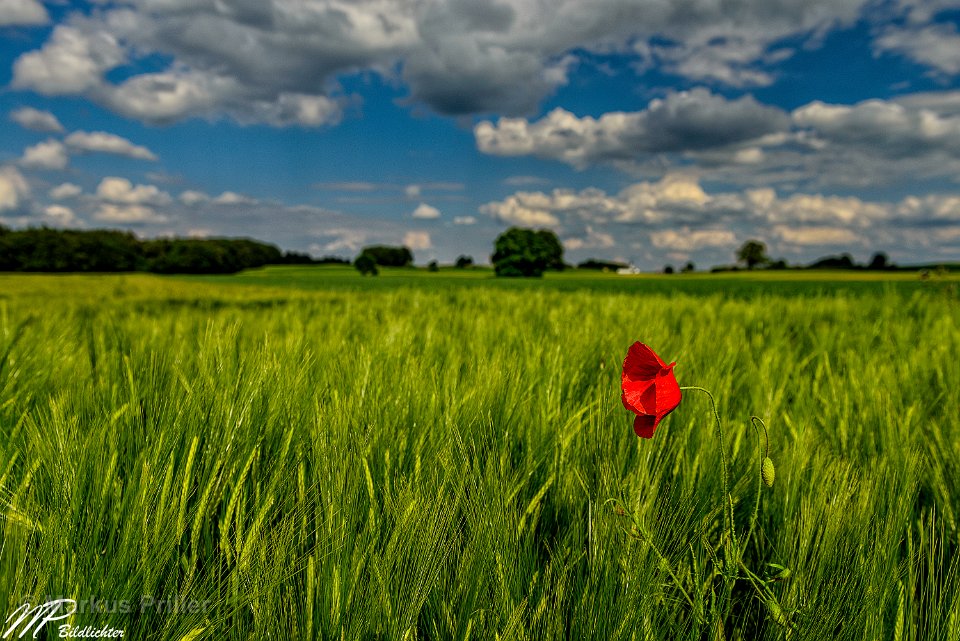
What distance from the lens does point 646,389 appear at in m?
0.64

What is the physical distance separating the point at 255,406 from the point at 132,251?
233 ft

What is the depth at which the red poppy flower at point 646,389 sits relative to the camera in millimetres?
619

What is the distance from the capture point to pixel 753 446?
1.08 m

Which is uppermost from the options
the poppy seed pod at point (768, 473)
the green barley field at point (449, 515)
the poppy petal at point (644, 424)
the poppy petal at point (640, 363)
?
the poppy petal at point (640, 363)

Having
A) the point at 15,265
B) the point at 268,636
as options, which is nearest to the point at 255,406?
the point at 268,636

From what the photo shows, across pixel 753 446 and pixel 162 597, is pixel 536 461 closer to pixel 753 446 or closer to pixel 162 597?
pixel 753 446

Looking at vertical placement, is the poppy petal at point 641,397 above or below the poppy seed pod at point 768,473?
above

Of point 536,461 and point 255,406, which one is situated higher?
point 255,406
